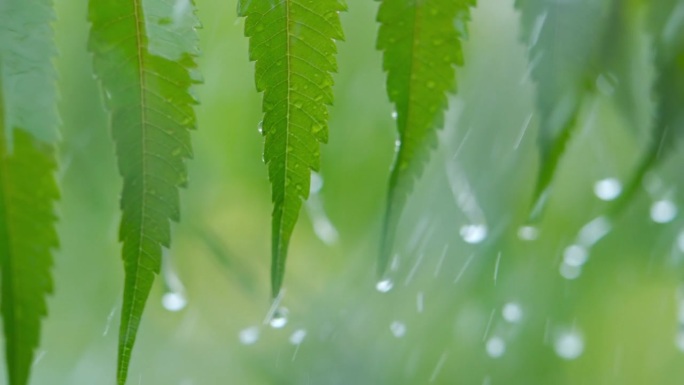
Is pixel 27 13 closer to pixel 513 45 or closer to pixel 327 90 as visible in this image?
pixel 327 90

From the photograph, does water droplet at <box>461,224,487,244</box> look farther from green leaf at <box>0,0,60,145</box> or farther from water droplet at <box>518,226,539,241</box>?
green leaf at <box>0,0,60,145</box>

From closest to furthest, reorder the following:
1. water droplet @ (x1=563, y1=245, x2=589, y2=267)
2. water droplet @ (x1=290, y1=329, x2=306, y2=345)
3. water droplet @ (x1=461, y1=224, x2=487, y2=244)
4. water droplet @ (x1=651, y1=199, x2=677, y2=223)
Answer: water droplet @ (x1=651, y1=199, x2=677, y2=223)
water droplet @ (x1=461, y1=224, x2=487, y2=244)
water droplet @ (x1=563, y1=245, x2=589, y2=267)
water droplet @ (x1=290, y1=329, x2=306, y2=345)

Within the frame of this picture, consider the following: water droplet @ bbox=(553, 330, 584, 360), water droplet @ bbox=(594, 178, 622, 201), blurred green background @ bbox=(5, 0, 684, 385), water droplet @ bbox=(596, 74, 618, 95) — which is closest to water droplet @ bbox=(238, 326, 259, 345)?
blurred green background @ bbox=(5, 0, 684, 385)

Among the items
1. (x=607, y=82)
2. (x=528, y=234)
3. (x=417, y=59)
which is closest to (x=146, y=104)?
(x=417, y=59)

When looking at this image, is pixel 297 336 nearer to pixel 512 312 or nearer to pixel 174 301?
pixel 174 301

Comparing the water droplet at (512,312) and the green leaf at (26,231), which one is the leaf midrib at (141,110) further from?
the water droplet at (512,312)

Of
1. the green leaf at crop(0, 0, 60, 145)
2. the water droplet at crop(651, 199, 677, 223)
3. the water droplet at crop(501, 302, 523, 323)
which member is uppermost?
the green leaf at crop(0, 0, 60, 145)

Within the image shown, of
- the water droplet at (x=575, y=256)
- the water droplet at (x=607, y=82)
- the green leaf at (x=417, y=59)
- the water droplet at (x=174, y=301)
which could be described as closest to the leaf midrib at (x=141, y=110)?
the green leaf at (x=417, y=59)
